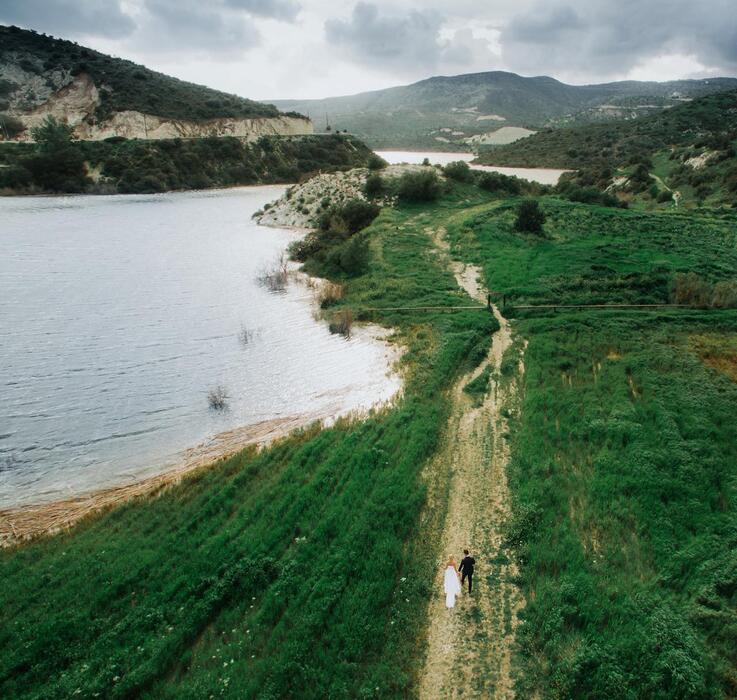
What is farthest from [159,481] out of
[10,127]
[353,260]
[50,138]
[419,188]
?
[10,127]

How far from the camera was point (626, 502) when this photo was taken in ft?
35.0

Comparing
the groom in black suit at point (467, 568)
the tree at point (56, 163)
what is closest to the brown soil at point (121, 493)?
the groom in black suit at point (467, 568)

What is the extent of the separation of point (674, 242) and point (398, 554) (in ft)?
108

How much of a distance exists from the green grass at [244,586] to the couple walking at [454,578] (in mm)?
562

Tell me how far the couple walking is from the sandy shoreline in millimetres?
7010

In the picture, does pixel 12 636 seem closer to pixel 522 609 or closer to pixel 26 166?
pixel 522 609

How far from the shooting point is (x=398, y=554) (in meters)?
9.40

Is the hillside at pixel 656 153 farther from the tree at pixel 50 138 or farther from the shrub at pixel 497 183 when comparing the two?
the tree at pixel 50 138

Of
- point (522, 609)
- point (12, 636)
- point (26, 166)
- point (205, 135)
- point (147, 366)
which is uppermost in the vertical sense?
point (205, 135)

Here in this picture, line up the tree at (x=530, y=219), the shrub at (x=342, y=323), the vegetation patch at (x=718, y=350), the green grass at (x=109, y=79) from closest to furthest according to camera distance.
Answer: the vegetation patch at (x=718, y=350), the shrub at (x=342, y=323), the tree at (x=530, y=219), the green grass at (x=109, y=79)

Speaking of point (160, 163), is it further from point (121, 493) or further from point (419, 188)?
point (121, 493)

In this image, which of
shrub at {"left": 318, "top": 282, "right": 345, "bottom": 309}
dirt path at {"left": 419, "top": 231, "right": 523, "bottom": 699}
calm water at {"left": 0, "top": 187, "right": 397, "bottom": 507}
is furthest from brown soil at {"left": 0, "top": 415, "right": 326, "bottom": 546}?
shrub at {"left": 318, "top": 282, "right": 345, "bottom": 309}

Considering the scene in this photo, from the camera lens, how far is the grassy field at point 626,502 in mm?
7383

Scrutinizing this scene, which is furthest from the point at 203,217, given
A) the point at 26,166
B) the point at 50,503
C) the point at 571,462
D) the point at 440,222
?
the point at 571,462
